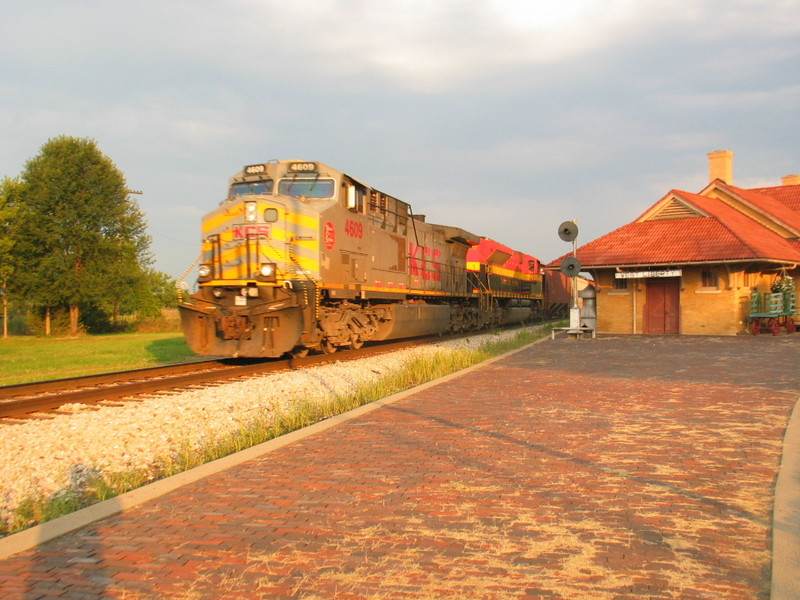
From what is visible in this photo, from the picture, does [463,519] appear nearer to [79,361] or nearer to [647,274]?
[79,361]

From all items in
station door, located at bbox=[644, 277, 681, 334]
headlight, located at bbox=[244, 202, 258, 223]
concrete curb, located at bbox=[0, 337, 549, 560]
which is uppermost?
headlight, located at bbox=[244, 202, 258, 223]

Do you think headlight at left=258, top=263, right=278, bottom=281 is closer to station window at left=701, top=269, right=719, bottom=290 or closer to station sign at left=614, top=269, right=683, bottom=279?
station sign at left=614, top=269, right=683, bottom=279

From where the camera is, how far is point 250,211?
13648 mm

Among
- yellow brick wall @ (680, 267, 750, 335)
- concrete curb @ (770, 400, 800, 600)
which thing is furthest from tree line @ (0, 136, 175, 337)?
concrete curb @ (770, 400, 800, 600)

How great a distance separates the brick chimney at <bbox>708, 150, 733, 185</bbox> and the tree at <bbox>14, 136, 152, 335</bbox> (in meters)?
32.2

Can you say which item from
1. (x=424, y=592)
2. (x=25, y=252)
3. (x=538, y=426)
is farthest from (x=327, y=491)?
(x=25, y=252)

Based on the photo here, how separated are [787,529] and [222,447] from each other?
4.94 meters

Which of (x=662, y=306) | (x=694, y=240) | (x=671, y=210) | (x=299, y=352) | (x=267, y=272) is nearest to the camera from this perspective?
(x=267, y=272)

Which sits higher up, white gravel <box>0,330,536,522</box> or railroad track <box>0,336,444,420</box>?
railroad track <box>0,336,444,420</box>

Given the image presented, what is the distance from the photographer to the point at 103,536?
418 cm

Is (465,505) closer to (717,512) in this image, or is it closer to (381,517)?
(381,517)

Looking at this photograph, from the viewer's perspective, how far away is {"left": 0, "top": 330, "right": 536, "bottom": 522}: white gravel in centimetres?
597

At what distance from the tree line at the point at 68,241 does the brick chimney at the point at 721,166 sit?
32235 millimetres

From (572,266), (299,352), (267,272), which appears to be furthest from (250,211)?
(572,266)
